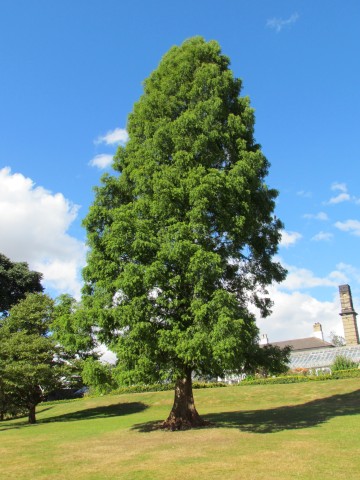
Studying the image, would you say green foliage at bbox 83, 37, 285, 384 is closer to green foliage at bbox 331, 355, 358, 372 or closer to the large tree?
the large tree

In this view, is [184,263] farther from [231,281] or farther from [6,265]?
[6,265]

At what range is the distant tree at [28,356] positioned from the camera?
97.0 feet

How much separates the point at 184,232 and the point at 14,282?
37052 millimetres

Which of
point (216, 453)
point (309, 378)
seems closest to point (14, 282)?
point (309, 378)

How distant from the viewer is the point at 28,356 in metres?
30.3

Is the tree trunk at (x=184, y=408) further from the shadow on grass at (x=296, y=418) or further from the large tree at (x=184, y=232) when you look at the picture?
the shadow on grass at (x=296, y=418)

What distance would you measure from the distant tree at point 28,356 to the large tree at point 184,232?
1445cm

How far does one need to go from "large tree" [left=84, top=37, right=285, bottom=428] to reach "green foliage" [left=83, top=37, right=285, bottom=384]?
5cm

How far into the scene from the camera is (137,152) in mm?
18609

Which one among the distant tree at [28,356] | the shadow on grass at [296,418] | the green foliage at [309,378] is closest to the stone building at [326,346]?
the green foliage at [309,378]

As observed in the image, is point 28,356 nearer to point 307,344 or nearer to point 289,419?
point 289,419

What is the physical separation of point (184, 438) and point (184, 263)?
6.03 meters

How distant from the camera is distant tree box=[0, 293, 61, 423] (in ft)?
97.0

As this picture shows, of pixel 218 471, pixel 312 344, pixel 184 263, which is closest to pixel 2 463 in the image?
pixel 218 471
